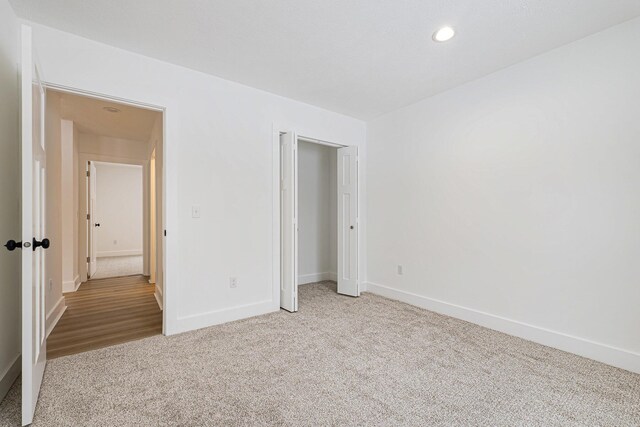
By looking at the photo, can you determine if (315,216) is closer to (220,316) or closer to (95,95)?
(220,316)

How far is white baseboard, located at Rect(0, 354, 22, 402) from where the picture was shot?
5.71 feet

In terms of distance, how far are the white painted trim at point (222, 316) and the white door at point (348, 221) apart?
1.13 metres

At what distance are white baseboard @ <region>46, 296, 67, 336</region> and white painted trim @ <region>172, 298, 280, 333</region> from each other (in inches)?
50.5

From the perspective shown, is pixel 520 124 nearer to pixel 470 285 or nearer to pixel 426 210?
pixel 426 210

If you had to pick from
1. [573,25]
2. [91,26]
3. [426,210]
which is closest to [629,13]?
[573,25]

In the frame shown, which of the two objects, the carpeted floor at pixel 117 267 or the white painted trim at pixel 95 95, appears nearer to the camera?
the white painted trim at pixel 95 95

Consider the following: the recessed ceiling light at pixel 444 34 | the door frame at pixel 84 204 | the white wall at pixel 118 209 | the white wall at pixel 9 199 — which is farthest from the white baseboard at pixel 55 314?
the white wall at pixel 118 209

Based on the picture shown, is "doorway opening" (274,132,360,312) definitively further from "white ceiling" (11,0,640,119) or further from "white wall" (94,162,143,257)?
"white wall" (94,162,143,257)

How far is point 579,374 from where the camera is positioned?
6.72 feet

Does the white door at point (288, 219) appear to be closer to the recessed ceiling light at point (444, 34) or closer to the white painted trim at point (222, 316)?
the white painted trim at point (222, 316)

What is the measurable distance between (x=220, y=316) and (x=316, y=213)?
2489mm

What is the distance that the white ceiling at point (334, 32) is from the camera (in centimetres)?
196

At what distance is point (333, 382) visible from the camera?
1922 mm

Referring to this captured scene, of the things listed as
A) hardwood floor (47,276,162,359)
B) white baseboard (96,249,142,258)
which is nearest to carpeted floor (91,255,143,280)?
white baseboard (96,249,142,258)
